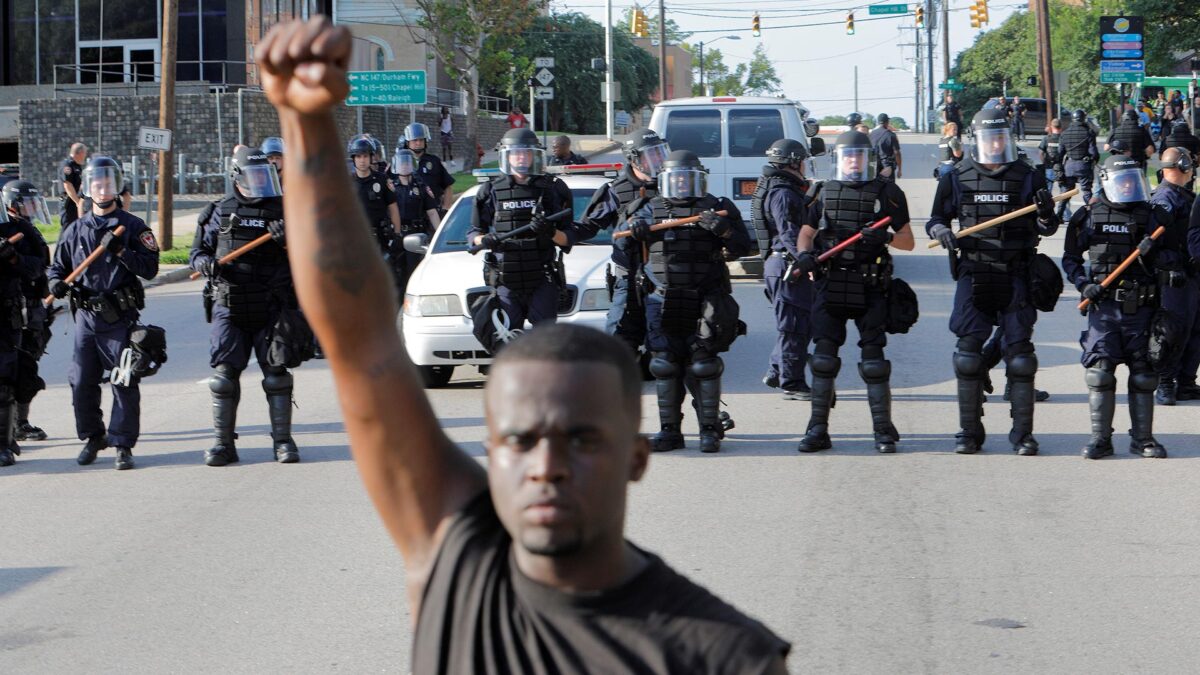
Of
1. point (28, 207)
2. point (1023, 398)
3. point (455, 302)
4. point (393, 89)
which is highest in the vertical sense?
point (393, 89)

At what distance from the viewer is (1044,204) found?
965 centimetres

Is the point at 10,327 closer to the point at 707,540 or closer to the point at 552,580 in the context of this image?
the point at 707,540

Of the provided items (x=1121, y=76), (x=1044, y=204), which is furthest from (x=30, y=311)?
(x=1121, y=76)

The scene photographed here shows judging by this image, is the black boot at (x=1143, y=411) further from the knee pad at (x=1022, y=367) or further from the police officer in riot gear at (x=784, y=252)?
the police officer in riot gear at (x=784, y=252)

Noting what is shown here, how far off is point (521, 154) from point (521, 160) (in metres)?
0.07

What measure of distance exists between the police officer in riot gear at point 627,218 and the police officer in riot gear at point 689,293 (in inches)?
10.5

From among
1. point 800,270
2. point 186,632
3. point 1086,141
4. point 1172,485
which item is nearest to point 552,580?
point 186,632

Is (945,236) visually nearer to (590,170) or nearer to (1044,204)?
(1044,204)

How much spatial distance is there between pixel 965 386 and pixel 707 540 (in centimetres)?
284

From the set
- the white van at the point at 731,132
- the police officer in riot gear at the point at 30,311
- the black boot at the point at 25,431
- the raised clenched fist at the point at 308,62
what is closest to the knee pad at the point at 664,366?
the police officer in riot gear at the point at 30,311

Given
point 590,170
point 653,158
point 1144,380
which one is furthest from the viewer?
point 590,170

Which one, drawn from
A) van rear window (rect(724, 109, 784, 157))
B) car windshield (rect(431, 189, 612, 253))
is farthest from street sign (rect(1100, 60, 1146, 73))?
car windshield (rect(431, 189, 612, 253))

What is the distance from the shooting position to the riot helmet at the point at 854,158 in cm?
994

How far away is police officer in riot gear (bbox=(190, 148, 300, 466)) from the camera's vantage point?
9.82 meters
